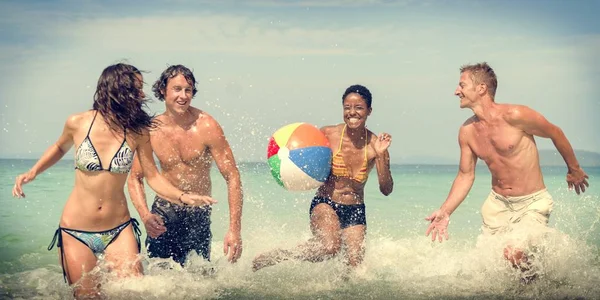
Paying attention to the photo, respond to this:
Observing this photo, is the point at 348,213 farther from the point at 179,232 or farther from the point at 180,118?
the point at 180,118

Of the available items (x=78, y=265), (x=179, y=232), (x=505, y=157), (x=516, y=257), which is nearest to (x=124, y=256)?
(x=78, y=265)

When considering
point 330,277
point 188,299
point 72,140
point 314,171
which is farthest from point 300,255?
point 72,140

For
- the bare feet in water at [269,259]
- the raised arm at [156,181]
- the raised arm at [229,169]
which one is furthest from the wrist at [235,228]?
the bare feet in water at [269,259]

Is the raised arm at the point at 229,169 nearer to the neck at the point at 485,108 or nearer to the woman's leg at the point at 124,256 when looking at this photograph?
the woman's leg at the point at 124,256

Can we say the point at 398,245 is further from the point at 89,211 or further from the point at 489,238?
the point at 89,211

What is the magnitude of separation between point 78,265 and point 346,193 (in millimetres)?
3367

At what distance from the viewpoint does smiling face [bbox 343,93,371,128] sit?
831 centimetres

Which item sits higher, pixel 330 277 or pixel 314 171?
pixel 314 171

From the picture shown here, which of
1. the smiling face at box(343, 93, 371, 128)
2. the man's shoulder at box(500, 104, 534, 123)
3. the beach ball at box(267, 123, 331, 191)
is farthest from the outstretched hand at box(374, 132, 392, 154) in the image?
the man's shoulder at box(500, 104, 534, 123)

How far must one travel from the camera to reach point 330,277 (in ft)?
27.7

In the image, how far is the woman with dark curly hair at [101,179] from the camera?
6164mm

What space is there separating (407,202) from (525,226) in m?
13.0

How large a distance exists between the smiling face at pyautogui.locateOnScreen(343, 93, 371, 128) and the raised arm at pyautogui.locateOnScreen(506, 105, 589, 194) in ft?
5.08

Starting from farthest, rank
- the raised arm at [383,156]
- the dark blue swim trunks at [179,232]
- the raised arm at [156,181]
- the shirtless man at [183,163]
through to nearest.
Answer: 1. the raised arm at [383,156]
2. the dark blue swim trunks at [179,232]
3. the shirtless man at [183,163]
4. the raised arm at [156,181]
